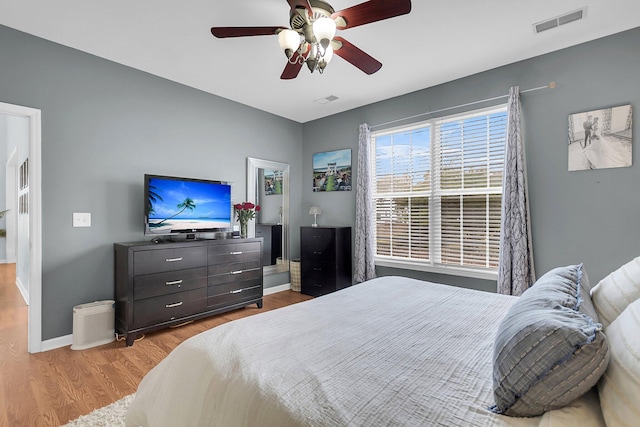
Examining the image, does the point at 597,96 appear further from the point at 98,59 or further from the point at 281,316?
the point at 98,59

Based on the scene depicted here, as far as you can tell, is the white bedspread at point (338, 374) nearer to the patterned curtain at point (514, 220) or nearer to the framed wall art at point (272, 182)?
the patterned curtain at point (514, 220)

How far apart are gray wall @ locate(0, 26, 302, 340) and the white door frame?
0.15 ft

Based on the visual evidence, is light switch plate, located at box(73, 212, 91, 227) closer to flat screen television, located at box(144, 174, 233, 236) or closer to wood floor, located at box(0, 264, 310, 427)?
flat screen television, located at box(144, 174, 233, 236)

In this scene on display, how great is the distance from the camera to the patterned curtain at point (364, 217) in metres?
4.13

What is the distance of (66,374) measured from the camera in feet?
7.47

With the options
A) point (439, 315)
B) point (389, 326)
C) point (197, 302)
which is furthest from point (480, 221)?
point (197, 302)

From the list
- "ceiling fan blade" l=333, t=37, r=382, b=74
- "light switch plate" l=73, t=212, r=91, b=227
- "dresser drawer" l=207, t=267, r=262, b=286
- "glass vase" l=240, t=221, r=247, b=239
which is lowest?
"dresser drawer" l=207, t=267, r=262, b=286

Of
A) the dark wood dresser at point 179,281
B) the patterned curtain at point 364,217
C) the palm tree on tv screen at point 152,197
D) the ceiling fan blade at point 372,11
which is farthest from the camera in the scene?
the patterned curtain at point 364,217

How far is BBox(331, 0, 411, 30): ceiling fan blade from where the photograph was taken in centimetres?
166

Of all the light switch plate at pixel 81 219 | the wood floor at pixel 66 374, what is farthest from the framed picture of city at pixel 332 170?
the light switch plate at pixel 81 219

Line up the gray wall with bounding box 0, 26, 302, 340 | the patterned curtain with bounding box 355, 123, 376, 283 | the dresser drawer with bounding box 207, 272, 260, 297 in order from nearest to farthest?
the gray wall with bounding box 0, 26, 302, 340, the dresser drawer with bounding box 207, 272, 260, 297, the patterned curtain with bounding box 355, 123, 376, 283

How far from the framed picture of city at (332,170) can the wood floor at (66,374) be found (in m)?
2.51

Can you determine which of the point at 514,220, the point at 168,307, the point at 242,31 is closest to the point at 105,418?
the point at 168,307

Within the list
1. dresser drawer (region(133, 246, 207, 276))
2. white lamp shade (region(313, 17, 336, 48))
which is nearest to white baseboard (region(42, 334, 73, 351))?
dresser drawer (region(133, 246, 207, 276))
